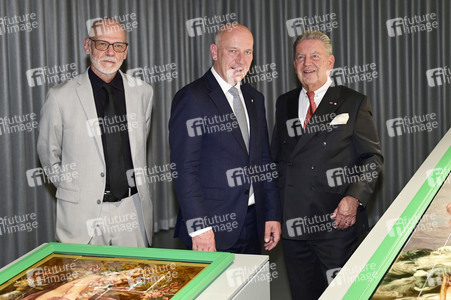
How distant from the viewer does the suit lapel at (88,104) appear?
2.85 m

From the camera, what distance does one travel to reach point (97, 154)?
9.41 feet

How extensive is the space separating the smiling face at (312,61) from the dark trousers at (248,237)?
686 mm

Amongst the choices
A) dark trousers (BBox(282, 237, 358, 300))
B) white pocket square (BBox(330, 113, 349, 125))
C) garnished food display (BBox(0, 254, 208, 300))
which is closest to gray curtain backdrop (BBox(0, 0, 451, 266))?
dark trousers (BBox(282, 237, 358, 300))

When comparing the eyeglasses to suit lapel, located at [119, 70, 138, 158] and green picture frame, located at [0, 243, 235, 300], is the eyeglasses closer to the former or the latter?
suit lapel, located at [119, 70, 138, 158]

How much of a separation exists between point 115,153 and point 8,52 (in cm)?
192

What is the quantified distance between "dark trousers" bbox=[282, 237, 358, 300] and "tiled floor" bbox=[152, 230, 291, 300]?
3.29ft

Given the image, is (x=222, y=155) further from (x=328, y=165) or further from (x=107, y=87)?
(x=107, y=87)

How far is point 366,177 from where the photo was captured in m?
2.82

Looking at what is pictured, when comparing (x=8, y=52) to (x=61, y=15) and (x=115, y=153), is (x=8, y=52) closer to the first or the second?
(x=61, y=15)

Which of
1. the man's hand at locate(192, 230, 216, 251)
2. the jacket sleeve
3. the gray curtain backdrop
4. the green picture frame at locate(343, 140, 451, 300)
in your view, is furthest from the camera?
the gray curtain backdrop

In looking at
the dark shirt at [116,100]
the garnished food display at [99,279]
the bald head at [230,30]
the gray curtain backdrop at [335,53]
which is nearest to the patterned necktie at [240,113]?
the bald head at [230,30]

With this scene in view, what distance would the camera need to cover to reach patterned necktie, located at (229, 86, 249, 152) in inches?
109

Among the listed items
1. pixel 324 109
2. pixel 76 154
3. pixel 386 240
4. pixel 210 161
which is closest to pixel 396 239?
pixel 386 240

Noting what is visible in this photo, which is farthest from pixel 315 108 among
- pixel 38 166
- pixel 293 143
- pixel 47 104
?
pixel 38 166
